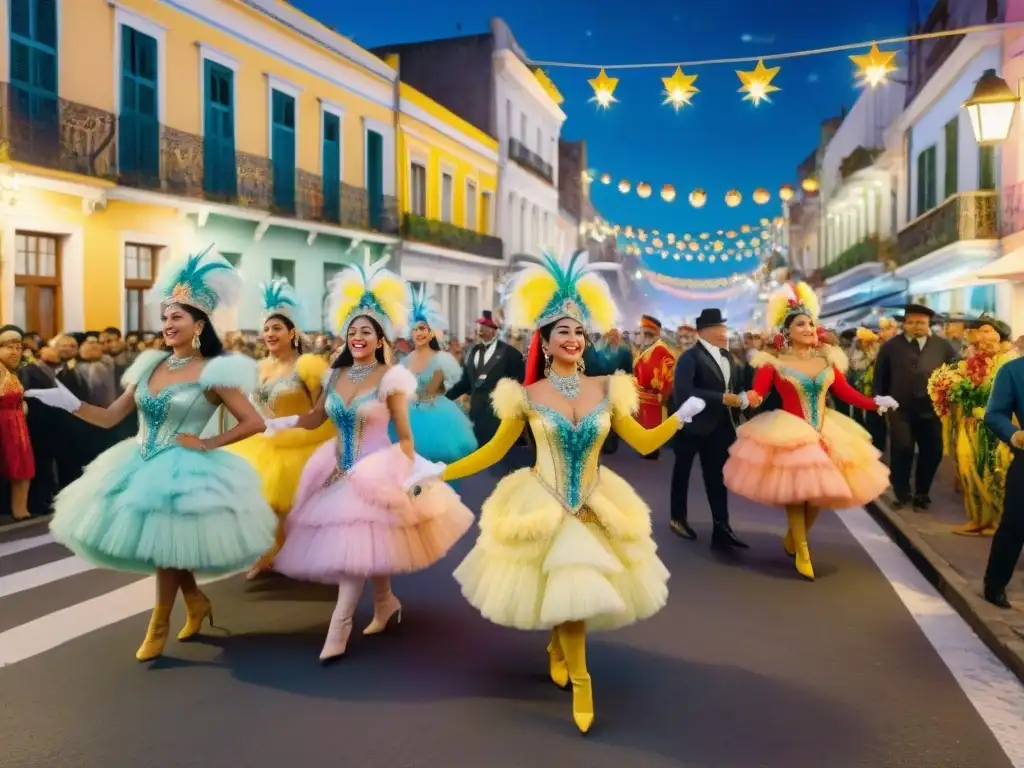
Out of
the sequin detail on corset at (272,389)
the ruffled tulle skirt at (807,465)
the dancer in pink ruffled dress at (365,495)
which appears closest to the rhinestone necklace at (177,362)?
the dancer in pink ruffled dress at (365,495)

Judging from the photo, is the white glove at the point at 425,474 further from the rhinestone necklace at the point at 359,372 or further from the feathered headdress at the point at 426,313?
the feathered headdress at the point at 426,313

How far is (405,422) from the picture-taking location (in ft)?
20.3

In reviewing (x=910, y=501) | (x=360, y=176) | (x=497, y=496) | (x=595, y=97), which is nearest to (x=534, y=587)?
(x=497, y=496)

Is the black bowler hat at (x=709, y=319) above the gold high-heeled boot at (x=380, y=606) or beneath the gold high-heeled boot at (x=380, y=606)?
above

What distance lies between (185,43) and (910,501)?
51.5ft

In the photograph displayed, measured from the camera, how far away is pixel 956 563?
794cm

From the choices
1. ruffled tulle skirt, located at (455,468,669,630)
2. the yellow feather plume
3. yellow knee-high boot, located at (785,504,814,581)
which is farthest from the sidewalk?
the yellow feather plume

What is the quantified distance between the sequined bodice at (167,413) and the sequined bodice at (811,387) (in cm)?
458

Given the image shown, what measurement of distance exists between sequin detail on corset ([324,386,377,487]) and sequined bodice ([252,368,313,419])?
1449 mm

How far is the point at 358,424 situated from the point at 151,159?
14174mm

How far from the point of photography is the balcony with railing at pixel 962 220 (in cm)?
2233

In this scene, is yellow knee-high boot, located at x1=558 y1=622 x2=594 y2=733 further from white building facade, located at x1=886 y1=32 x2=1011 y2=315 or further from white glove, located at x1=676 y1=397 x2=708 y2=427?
white building facade, located at x1=886 y1=32 x2=1011 y2=315

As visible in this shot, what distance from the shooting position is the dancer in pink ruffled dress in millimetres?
5758

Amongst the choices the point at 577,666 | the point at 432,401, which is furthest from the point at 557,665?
the point at 432,401
